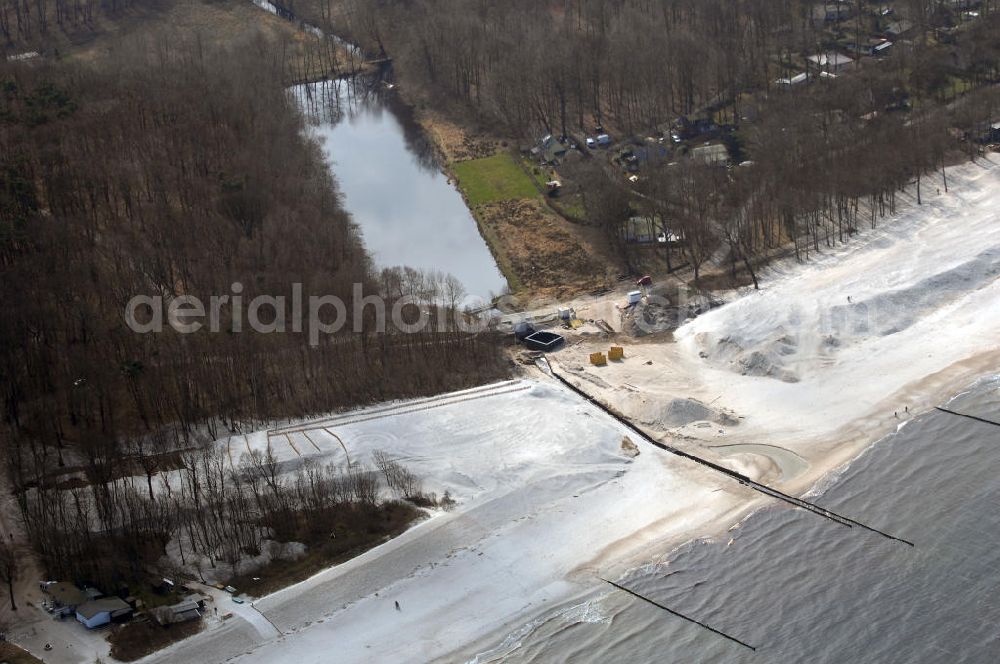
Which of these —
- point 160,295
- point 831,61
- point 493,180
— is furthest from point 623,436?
point 831,61

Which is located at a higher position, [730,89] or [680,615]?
[730,89]

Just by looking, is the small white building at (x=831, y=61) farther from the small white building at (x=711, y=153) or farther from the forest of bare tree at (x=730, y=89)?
the small white building at (x=711, y=153)

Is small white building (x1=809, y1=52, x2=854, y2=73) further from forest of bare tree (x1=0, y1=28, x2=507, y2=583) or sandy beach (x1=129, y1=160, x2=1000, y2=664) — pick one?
forest of bare tree (x1=0, y1=28, x2=507, y2=583)

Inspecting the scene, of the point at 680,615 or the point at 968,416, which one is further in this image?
the point at 968,416

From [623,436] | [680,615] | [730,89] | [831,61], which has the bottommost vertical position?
[680,615]

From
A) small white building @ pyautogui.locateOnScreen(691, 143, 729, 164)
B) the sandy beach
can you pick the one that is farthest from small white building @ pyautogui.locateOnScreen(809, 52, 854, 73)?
the sandy beach

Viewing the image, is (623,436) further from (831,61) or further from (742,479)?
(831,61)
